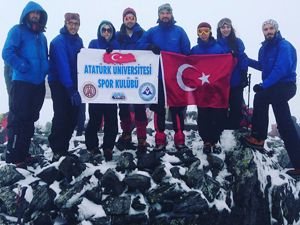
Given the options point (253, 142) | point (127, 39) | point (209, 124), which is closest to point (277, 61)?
point (253, 142)

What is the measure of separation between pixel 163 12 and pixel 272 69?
2687mm

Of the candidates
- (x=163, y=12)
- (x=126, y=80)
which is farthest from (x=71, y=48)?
(x=163, y=12)

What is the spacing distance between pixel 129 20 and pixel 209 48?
6.23ft

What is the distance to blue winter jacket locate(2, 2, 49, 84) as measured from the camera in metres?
6.66

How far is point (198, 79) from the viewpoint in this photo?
8117 millimetres

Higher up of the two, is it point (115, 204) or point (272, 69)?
point (272, 69)

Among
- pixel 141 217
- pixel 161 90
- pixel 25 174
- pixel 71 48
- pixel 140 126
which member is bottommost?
pixel 141 217

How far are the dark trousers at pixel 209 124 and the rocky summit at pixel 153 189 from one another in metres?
0.38

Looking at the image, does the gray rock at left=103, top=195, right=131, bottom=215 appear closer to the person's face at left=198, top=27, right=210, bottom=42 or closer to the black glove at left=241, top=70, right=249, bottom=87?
the person's face at left=198, top=27, right=210, bottom=42

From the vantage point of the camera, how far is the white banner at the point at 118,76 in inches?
297

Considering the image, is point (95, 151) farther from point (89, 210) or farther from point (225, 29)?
point (225, 29)

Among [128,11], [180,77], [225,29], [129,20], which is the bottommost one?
[180,77]

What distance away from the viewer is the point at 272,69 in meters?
7.84

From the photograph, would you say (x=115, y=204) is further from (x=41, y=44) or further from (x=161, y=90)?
(x=41, y=44)
